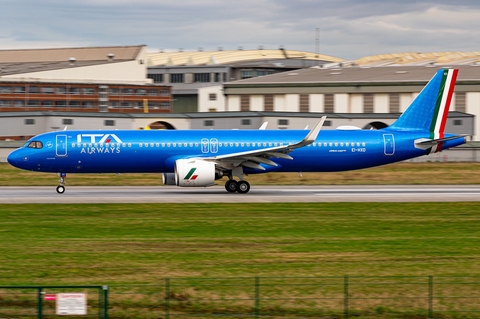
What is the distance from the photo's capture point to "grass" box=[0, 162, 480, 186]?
5178cm

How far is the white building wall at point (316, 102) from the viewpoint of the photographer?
9441cm

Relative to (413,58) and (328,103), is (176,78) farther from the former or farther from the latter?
(328,103)

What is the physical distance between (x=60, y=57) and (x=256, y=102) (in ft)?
182

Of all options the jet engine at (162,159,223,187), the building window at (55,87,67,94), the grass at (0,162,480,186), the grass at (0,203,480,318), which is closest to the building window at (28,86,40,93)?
the building window at (55,87,67,94)

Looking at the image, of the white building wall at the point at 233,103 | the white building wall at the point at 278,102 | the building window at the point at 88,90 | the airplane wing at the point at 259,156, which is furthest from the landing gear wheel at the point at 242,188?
the building window at the point at 88,90

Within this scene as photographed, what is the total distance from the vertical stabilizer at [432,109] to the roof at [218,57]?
4483 inches

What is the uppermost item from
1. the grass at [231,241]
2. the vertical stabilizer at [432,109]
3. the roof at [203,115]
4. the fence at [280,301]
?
the roof at [203,115]

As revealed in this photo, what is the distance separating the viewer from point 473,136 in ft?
278

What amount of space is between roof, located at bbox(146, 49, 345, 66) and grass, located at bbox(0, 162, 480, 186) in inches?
4036

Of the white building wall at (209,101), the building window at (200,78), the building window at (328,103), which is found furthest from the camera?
the building window at (200,78)

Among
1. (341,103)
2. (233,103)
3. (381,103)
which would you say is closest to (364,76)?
(341,103)

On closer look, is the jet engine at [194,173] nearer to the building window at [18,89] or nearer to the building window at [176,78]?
the building window at [18,89]

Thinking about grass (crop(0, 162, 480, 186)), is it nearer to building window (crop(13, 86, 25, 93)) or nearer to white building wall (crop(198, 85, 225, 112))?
white building wall (crop(198, 85, 225, 112))

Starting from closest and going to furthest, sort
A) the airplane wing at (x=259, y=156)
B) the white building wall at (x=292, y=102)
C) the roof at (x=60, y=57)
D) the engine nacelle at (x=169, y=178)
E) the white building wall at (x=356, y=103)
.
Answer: the airplane wing at (x=259, y=156) < the engine nacelle at (x=169, y=178) < the white building wall at (x=356, y=103) < the white building wall at (x=292, y=102) < the roof at (x=60, y=57)
